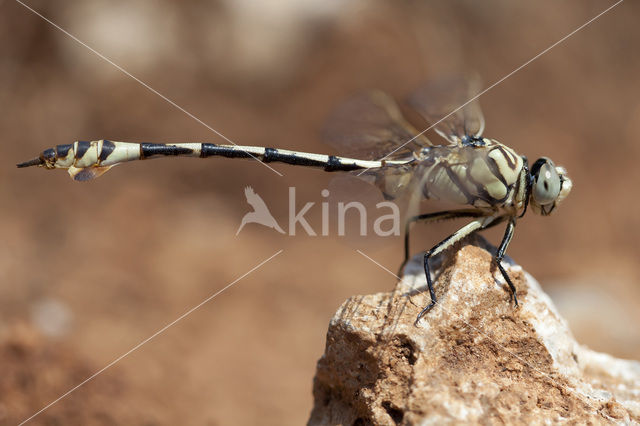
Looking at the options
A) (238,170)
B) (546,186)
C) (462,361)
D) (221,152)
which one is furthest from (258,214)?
(462,361)

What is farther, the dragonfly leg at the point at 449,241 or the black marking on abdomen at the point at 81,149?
the black marking on abdomen at the point at 81,149

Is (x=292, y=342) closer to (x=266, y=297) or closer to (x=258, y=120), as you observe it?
(x=266, y=297)

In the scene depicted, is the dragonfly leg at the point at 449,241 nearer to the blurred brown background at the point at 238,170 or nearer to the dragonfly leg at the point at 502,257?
the dragonfly leg at the point at 502,257

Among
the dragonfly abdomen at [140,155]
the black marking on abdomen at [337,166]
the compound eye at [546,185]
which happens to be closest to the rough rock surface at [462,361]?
the compound eye at [546,185]

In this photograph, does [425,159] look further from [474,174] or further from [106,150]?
[106,150]

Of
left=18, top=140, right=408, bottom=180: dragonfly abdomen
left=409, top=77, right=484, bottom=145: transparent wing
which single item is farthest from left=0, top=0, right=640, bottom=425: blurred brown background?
left=409, top=77, right=484, bottom=145: transparent wing

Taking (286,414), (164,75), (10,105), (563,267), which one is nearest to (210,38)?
(164,75)
